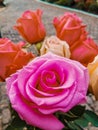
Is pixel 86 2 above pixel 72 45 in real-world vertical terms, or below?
below

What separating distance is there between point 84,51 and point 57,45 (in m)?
0.07

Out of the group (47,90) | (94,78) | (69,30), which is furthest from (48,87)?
(69,30)

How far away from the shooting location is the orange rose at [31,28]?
0.90 metres

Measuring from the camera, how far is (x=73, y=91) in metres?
0.65

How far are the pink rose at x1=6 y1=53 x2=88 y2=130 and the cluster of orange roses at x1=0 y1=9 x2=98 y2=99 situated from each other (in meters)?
0.09

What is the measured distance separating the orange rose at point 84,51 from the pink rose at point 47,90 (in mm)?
164

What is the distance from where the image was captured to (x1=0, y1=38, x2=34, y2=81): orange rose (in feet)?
2.61

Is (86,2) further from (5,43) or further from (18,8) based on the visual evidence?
(5,43)

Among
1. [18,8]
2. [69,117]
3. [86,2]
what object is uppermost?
[69,117]

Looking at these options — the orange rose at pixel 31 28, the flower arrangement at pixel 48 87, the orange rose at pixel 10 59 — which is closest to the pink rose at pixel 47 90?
the flower arrangement at pixel 48 87

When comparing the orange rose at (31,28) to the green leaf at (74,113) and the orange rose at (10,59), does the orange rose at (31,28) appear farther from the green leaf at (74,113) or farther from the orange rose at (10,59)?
the green leaf at (74,113)

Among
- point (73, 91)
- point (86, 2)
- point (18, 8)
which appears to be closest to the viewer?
point (73, 91)

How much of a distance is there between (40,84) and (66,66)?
2.4 inches

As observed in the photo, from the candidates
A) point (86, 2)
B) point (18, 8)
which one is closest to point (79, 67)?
point (86, 2)
